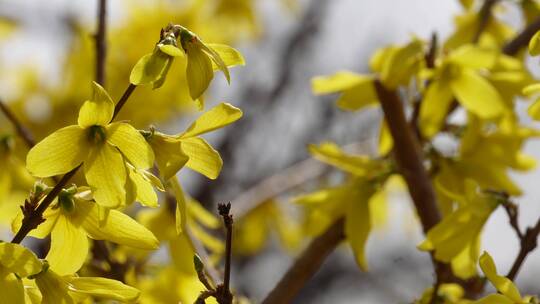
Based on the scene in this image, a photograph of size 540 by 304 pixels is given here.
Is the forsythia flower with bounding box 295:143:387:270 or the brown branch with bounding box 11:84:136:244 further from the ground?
the brown branch with bounding box 11:84:136:244

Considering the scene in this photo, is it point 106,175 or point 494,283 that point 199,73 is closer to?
point 106,175

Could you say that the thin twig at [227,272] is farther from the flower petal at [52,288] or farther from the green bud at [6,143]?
the green bud at [6,143]

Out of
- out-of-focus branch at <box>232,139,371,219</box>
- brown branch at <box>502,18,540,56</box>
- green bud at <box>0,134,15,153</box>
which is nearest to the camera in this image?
green bud at <box>0,134,15,153</box>

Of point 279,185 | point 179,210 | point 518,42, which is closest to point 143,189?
point 179,210

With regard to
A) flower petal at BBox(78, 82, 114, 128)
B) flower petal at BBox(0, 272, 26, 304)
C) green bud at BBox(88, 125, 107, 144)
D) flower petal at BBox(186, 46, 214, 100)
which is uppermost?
flower petal at BBox(186, 46, 214, 100)

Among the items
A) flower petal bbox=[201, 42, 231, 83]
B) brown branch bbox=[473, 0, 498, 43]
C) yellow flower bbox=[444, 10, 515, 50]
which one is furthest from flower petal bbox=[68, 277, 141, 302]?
brown branch bbox=[473, 0, 498, 43]

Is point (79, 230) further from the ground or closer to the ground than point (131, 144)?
closer to the ground

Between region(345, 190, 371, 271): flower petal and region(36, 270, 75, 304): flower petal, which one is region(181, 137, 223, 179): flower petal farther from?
region(345, 190, 371, 271): flower petal
